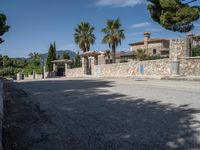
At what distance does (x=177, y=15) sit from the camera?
86.0ft

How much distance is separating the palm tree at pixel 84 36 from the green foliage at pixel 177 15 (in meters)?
31.4

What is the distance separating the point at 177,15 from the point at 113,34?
23.9m

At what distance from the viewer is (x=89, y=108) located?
8250 millimetres

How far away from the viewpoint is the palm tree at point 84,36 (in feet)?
194

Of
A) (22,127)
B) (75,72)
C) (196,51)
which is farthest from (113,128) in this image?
(75,72)

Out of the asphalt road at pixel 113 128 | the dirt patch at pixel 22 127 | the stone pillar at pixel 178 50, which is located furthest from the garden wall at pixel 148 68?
the dirt patch at pixel 22 127

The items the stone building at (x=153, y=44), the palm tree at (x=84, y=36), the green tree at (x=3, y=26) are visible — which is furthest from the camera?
the stone building at (x=153, y=44)

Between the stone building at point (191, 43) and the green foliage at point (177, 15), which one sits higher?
the green foliage at point (177, 15)

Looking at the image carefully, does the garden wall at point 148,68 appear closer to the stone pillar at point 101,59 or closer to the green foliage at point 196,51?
the stone pillar at point 101,59

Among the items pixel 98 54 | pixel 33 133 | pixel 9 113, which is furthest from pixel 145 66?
pixel 33 133

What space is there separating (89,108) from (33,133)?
9.39ft

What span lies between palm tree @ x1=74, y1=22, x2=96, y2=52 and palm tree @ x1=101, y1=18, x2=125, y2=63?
891 cm

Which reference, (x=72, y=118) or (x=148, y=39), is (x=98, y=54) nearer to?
(x=148, y=39)

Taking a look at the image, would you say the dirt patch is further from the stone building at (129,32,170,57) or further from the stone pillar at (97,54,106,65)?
the stone building at (129,32,170,57)
